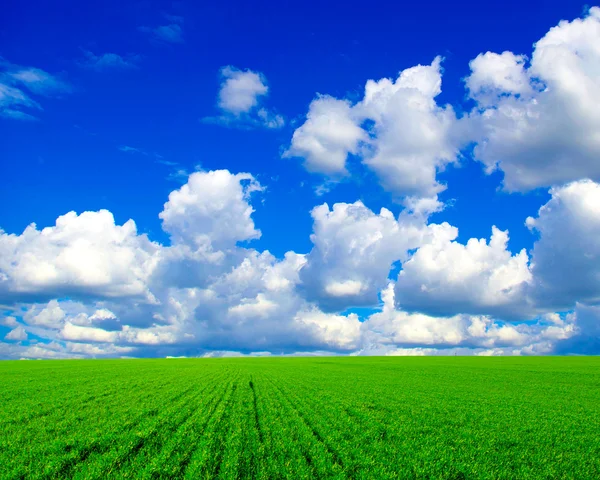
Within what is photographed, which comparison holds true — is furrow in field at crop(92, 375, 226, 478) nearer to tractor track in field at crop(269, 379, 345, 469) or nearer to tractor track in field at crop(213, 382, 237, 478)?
tractor track in field at crop(213, 382, 237, 478)

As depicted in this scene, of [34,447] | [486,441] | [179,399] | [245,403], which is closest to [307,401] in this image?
[245,403]

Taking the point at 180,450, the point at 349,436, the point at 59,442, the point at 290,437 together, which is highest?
the point at 59,442

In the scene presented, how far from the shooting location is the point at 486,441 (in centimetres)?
1908

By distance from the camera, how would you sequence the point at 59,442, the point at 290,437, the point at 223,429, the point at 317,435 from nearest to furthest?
the point at 59,442 → the point at 290,437 → the point at 317,435 → the point at 223,429

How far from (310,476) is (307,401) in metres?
17.4

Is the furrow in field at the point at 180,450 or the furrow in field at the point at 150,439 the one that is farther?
the furrow in field at the point at 150,439

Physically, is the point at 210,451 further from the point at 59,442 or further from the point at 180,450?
the point at 59,442

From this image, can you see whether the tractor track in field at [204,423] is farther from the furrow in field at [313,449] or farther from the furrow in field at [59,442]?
the furrow in field at [313,449]

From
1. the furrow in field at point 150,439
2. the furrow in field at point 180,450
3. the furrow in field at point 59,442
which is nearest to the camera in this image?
the furrow in field at point 180,450

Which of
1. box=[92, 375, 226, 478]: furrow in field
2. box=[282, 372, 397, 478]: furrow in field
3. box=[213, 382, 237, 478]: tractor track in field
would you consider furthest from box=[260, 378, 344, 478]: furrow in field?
box=[92, 375, 226, 478]: furrow in field

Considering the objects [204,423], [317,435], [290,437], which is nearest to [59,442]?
[204,423]

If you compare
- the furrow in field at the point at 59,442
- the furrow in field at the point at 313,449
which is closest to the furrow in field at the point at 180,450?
the furrow in field at the point at 59,442

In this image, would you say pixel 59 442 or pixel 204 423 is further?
pixel 204 423

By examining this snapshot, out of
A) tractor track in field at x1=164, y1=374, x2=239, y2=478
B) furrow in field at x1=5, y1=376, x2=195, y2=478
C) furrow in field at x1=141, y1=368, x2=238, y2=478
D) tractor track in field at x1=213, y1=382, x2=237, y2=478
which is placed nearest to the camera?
furrow in field at x1=141, y1=368, x2=238, y2=478
